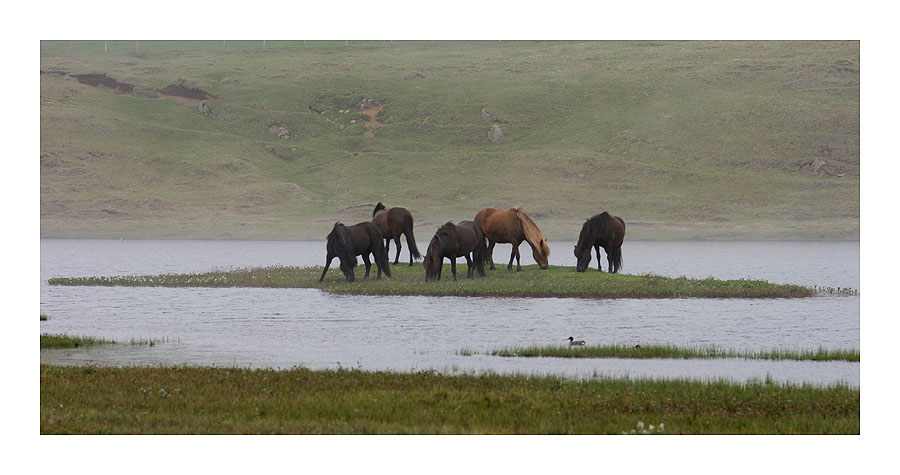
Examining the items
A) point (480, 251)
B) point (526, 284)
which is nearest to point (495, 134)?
point (480, 251)

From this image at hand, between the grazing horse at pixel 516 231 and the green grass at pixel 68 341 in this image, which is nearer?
the green grass at pixel 68 341

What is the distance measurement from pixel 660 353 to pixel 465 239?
1466 cm

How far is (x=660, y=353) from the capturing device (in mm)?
22672

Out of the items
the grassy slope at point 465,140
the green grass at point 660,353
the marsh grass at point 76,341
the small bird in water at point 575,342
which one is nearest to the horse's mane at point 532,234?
the small bird in water at point 575,342

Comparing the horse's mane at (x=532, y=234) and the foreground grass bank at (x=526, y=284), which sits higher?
the horse's mane at (x=532, y=234)

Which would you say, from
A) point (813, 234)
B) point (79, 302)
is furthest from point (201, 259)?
point (813, 234)

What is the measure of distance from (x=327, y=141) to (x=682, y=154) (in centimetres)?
5270

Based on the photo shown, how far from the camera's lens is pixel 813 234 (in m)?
101

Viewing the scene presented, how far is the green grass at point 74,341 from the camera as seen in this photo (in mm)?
23531

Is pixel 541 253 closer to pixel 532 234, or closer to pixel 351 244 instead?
pixel 532 234

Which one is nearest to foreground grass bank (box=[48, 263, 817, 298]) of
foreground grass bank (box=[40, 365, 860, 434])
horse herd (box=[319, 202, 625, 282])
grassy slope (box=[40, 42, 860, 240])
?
horse herd (box=[319, 202, 625, 282])

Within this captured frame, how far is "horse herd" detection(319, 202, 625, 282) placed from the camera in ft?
120

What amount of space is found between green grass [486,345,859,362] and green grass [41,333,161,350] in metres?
7.95

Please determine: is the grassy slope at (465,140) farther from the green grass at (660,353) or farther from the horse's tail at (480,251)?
the green grass at (660,353)
